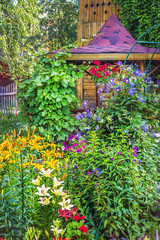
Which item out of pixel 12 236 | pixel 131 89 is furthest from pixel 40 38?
pixel 12 236

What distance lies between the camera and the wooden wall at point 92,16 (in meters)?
10.1

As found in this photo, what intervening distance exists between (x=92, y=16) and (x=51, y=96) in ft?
23.0

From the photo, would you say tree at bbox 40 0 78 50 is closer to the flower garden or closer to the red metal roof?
the red metal roof

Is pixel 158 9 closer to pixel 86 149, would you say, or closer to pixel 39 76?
pixel 39 76

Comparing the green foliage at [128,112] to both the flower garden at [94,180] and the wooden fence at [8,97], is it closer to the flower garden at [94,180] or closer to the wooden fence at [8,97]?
the flower garden at [94,180]

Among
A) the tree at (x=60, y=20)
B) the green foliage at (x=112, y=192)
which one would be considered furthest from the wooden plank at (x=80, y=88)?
the green foliage at (x=112, y=192)

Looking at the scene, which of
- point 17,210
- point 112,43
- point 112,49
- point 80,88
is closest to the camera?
point 17,210

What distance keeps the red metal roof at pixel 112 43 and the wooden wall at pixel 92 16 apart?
3769mm

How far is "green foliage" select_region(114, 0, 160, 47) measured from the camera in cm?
751

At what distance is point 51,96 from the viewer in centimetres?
459

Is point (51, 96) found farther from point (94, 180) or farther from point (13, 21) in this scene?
point (13, 21)

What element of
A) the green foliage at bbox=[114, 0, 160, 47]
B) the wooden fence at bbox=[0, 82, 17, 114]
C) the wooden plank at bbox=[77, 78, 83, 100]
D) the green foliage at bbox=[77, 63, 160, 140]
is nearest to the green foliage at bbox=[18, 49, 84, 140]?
the green foliage at bbox=[77, 63, 160, 140]

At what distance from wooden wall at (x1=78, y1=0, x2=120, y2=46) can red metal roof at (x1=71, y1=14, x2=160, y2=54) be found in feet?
12.4

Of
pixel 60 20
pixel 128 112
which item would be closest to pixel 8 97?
pixel 60 20
